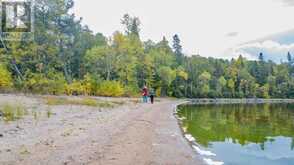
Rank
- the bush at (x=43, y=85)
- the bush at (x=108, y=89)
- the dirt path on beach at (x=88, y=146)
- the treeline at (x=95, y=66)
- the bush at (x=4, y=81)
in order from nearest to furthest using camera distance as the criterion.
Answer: the dirt path on beach at (x=88, y=146), the bush at (x=4, y=81), the bush at (x=43, y=85), the treeline at (x=95, y=66), the bush at (x=108, y=89)

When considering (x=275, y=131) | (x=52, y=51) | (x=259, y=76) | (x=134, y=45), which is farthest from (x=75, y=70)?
(x=259, y=76)

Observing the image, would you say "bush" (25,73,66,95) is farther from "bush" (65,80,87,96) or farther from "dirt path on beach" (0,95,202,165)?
"dirt path on beach" (0,95,202,165)

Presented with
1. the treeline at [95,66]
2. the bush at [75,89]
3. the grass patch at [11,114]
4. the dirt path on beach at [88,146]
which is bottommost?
the dirt path on beach at [88,146]

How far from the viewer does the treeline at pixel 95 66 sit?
45.7 metres

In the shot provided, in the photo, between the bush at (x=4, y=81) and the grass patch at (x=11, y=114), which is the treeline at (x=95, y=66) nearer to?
the bush at (x=4, y=81)

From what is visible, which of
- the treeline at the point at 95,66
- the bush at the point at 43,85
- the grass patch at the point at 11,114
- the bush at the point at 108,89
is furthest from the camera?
the bush at the point at 108,89

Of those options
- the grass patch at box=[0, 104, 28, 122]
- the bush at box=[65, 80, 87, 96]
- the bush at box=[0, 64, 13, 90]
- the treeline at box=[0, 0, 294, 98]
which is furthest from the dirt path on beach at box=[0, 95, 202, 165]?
the bush at box=[65, 80, 87, 96]

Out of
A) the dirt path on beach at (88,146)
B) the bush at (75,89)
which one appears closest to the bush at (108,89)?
the bush at (75,89)

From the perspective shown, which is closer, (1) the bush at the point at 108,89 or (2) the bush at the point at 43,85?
(2) the bush at the point at 43,85

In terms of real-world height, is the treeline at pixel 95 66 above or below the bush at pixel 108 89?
above

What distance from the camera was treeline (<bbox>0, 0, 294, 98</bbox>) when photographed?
150ft

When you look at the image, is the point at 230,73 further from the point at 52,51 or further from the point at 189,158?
the point at 189,158

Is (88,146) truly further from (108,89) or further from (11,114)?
(108,89)

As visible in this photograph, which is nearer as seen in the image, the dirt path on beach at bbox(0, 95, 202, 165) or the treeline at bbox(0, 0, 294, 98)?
the dirt path on beach at bbox(0, 95, 202, 165)
